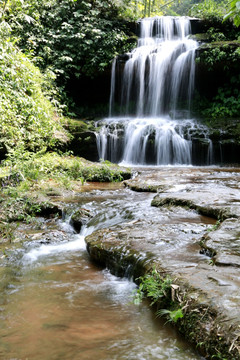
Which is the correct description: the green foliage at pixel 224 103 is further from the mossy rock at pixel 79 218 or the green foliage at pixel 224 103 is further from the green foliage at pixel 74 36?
the mossy rock at pixel 79 218

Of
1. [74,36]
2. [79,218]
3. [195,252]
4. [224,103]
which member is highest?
[74,36]

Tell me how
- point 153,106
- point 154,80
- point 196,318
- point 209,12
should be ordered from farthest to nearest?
point 209,12
point 153,106
point 154,80
point 196,318

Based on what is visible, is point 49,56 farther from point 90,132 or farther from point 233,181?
point 233,181

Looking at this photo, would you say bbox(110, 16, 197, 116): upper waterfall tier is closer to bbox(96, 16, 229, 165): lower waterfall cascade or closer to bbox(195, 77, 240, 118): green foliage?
bbox(96, 16, 229, 165): lower waterfall cascade

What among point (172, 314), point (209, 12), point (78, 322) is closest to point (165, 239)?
point (172, 314)

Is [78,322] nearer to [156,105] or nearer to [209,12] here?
[156,105]

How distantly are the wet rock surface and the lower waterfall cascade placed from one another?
667cm

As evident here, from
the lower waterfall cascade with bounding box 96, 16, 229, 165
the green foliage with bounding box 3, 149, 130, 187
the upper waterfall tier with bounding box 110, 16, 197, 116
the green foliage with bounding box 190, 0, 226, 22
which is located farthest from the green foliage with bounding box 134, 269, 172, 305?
the green foliage with bounding box 190, 0, 226, 22

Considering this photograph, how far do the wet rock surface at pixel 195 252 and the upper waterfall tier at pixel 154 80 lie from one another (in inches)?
402

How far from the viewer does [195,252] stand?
321 cm

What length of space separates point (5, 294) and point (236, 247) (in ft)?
7.36

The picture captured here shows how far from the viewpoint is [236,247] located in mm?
3035

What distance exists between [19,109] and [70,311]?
579cm

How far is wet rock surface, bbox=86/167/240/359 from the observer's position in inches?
78.6
